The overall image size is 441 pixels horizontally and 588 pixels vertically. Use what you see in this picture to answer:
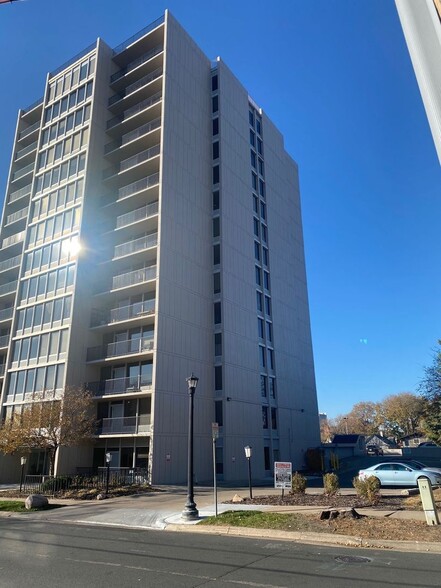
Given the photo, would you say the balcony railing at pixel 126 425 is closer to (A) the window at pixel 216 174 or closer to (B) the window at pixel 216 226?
(B) the window at pixel 216 226

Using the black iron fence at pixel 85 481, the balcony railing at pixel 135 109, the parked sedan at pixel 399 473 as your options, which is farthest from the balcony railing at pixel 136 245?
the parked sedan at pixel 399 473

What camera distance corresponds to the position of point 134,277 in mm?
34531

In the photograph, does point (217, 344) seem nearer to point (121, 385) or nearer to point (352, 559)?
point (121, 385)

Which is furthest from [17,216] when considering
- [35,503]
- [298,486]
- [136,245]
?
[298,486]

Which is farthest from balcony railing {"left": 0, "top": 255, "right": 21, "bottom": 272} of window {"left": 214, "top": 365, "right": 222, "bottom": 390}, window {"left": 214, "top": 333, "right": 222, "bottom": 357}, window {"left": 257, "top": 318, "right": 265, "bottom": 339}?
window {"left": 257, "top": 318, "right": 265, "bottom": 339}

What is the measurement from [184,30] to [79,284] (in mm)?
26434

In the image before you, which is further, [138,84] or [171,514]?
[138,84]

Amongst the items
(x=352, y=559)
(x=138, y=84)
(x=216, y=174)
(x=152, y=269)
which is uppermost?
(x=138, y=84)

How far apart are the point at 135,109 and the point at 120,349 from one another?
22.3 meters

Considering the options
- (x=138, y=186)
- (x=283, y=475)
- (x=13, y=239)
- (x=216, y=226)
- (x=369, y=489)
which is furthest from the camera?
(x=13, y=239)

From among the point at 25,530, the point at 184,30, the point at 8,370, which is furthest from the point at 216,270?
the point at 25,530

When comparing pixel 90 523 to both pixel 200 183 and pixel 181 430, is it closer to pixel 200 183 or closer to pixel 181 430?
pixel 181 430

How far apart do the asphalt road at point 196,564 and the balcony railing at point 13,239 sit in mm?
35524

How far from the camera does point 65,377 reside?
32.1m
